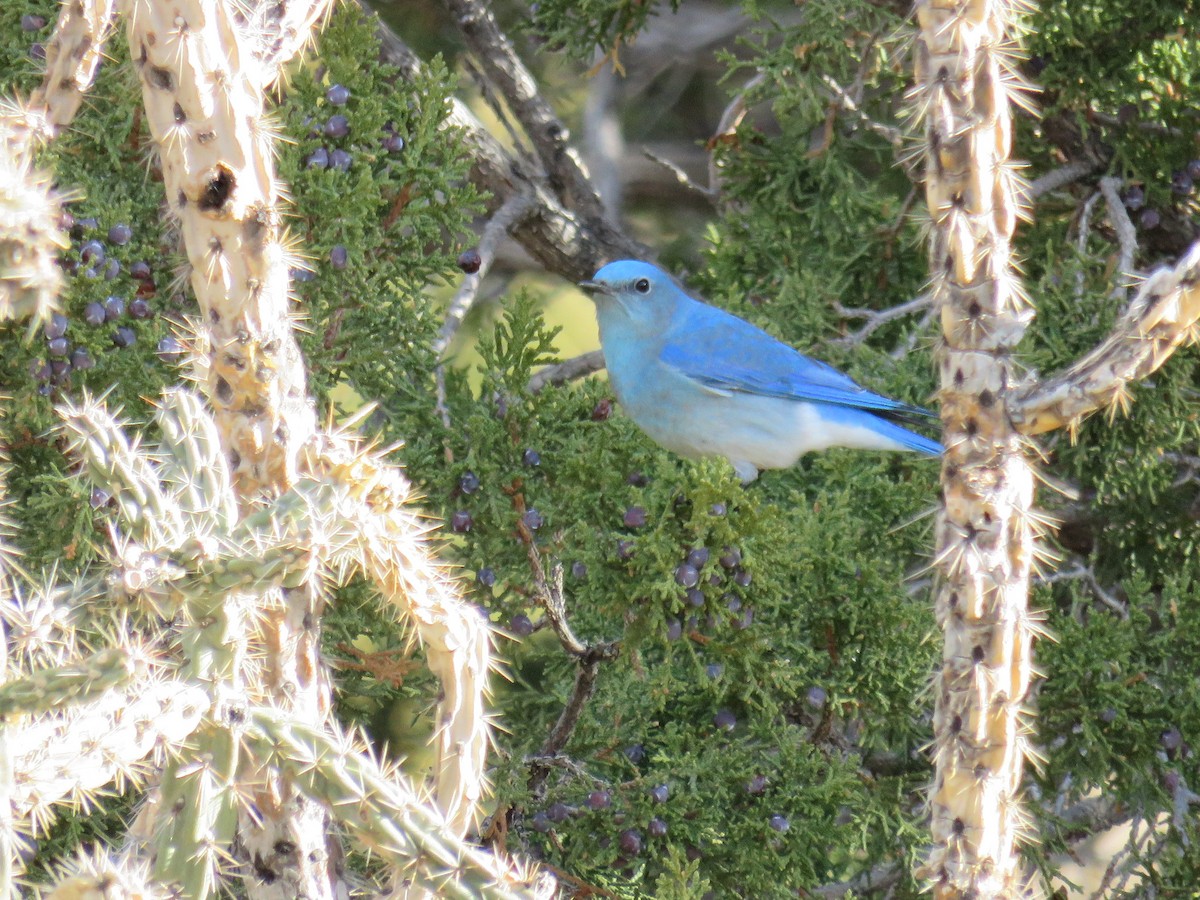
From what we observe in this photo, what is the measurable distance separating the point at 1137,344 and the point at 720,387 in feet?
8.71

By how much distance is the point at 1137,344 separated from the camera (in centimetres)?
204

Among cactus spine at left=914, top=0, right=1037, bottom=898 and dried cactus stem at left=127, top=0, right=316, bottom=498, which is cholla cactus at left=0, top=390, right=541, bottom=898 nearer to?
dried cactus stem at left=127, top=0, right=316, bottom=498

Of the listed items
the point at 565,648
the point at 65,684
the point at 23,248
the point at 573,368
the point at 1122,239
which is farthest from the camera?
the point at 573,368

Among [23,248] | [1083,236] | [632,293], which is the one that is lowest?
[1083,236]

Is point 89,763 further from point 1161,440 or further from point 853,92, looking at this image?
point 853,92

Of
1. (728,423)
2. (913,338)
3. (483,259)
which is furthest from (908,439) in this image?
(483,259)

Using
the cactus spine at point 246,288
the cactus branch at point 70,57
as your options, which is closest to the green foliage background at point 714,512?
the cactus spine at point 246,288

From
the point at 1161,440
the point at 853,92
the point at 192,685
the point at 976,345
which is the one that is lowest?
the point at 1161,440

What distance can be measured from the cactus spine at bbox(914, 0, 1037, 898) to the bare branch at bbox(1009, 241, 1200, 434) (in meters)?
0.13

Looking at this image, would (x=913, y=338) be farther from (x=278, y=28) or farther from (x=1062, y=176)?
(x=278, y=28)

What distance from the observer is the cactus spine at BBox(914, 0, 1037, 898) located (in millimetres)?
2225

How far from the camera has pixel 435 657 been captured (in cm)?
217

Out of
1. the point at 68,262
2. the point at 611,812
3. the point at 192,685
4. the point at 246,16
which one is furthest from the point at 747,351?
the point at 192,685

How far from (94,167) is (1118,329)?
8.97 ft
